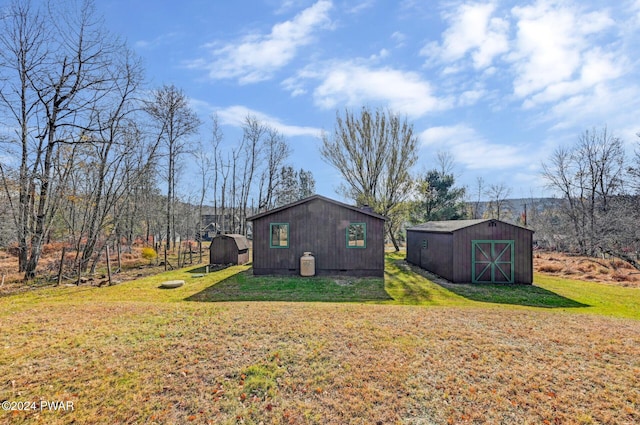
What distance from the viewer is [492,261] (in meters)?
10.7

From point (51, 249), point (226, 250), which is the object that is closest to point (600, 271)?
point (226, 250)

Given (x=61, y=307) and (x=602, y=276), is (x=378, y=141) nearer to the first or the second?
(x=602, y=276)

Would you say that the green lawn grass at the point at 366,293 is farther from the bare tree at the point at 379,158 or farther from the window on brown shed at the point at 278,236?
the bare tree at the point at 379,158

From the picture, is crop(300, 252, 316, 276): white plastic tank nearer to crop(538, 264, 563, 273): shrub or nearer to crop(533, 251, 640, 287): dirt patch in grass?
crop(533, 251, 640, 287): dirt patch in grass

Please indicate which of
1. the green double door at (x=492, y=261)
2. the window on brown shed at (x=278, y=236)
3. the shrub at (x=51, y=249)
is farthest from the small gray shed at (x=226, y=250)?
the green double door at (x=492, y=261)

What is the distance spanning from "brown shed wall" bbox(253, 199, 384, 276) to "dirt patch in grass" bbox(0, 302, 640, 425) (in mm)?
5389

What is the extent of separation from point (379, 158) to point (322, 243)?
1179 cm

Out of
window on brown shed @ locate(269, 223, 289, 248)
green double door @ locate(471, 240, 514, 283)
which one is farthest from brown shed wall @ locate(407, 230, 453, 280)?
window on brown shed @ locate(269, 223, 289, 248)

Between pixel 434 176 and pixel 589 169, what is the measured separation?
11.6 meters

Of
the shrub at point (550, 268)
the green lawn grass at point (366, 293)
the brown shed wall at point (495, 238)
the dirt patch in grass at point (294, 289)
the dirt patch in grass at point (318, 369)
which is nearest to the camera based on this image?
the dirt patch in grass at point (318, 369)

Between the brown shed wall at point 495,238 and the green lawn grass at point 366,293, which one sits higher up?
the brown shed wall at point 495,238

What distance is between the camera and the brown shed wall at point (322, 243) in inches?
445

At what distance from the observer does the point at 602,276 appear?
503 inches

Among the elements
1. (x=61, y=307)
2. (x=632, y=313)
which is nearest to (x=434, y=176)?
(x=632, y=313)
